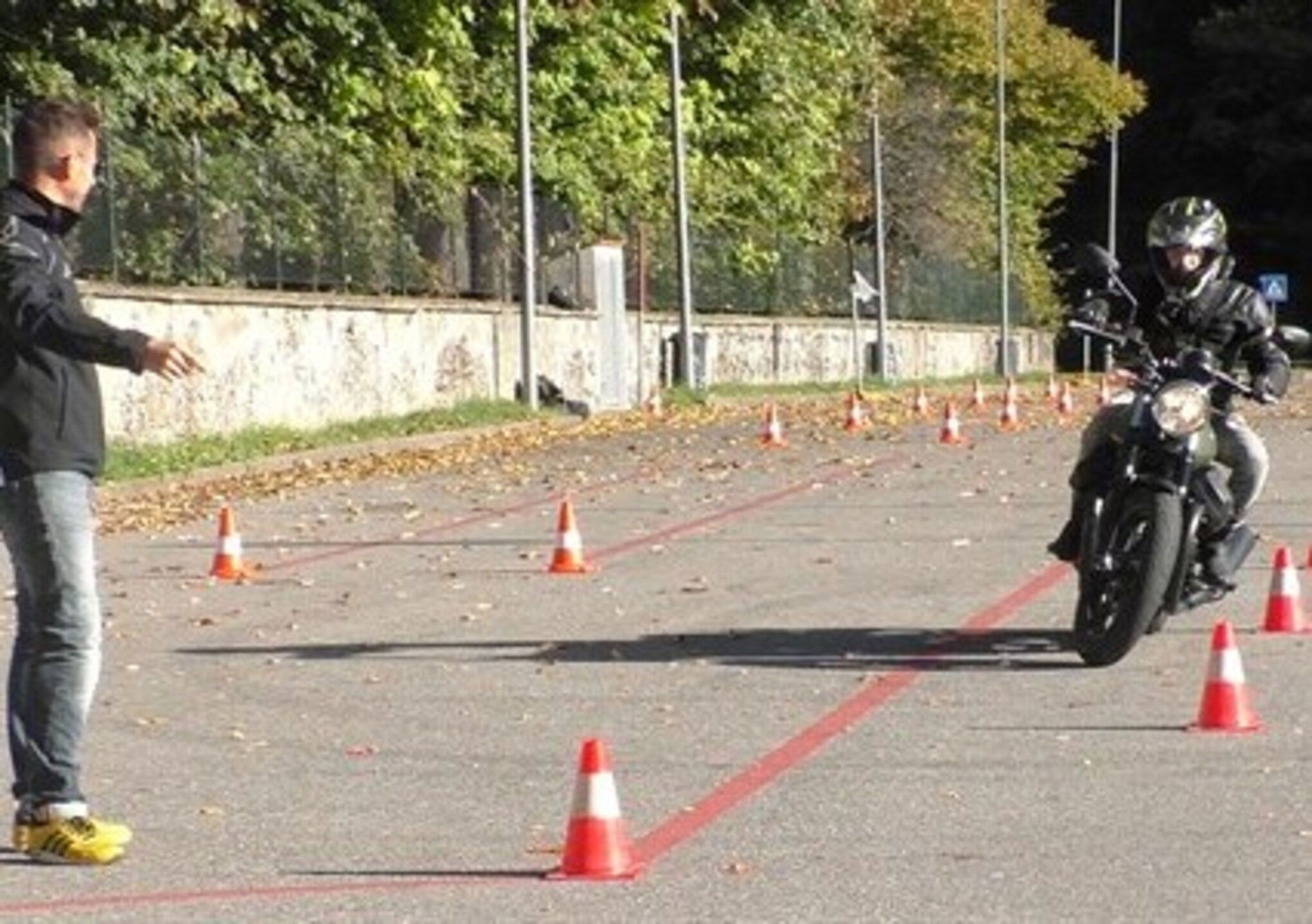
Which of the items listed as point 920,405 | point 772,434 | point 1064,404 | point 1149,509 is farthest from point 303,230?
point 1149,509

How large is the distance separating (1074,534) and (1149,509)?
870mm

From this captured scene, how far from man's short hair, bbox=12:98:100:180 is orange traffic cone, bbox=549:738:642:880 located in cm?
209

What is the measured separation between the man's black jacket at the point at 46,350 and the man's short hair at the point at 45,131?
86 millimetres

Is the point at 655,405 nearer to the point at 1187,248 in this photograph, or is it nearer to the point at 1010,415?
the point at 1010,415

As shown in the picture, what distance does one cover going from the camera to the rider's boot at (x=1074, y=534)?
1527cm

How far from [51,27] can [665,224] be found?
2177 cm

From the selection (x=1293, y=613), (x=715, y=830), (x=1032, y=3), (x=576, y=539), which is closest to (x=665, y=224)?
(x=1032, y=3)

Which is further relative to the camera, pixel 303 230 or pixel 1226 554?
pixel 303 230

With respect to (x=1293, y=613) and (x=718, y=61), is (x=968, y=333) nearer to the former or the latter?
(x=718, y=61)

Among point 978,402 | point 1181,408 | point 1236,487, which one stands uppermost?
point 1181,408

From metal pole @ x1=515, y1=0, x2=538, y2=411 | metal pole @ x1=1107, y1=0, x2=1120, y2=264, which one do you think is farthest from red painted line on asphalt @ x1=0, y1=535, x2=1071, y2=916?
metal pole @ x1=1107, y1=0, x2=1120, y2=264

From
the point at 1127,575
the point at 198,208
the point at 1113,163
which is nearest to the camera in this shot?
the point at 1127,575

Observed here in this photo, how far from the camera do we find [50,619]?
10.2 meters

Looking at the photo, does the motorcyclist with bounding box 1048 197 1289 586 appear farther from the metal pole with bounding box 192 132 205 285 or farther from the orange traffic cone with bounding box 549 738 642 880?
the metal pole with bounding box 192 132 205 285
